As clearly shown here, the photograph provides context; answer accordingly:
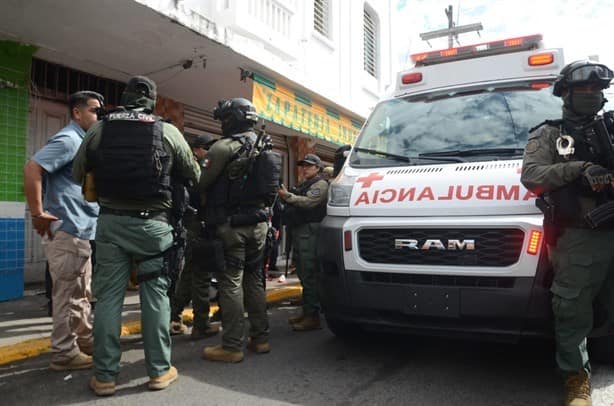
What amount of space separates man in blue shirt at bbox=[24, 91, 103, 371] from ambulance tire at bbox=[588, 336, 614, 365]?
3.37 metres

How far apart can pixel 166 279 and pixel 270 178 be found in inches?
43.1

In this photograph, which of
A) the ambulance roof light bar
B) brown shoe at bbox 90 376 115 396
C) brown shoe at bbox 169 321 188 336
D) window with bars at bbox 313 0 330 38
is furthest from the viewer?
window with bars at bbox 313 0 330 38

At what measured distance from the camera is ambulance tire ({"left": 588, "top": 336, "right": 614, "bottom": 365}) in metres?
3.08

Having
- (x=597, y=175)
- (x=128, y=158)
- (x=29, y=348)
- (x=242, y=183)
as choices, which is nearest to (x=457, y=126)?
(x=597, y=175)

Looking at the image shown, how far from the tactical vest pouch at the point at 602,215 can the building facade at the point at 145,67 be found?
177 inches

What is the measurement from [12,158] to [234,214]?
→ 3771 millimetres

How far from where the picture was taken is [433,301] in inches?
115

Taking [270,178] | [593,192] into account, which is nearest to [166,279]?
[270,178]

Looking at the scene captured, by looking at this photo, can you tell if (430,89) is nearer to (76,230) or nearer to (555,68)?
(555,68)

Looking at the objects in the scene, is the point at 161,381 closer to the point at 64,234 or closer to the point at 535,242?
the point at 64,234

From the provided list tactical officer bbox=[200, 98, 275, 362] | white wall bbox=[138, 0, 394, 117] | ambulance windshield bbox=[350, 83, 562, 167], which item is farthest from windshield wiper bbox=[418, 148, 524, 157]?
white wall bbox=[138, 0, 394, 117]

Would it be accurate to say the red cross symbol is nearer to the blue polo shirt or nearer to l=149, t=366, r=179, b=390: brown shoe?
l=149, t=366, r=179, b=390: brown shoe

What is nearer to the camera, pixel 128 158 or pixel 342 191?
pixel 128 158

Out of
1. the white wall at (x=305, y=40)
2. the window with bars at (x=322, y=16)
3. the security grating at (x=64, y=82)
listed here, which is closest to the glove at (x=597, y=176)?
the white wall at (x=305, y=40)
